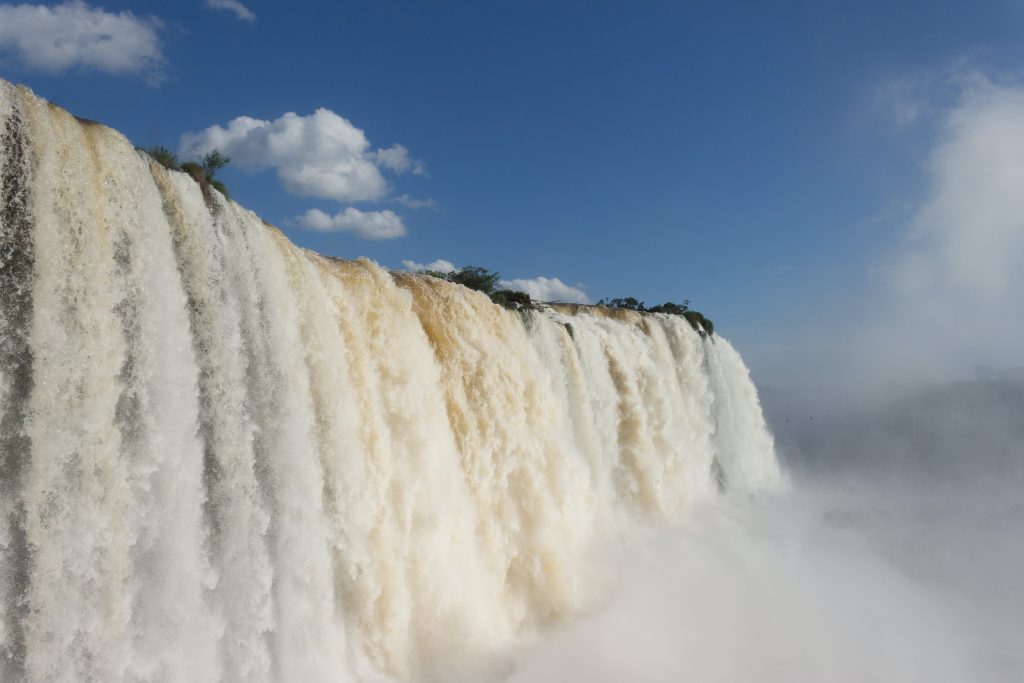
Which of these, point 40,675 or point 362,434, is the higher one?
point 362,434

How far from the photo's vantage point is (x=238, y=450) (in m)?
6.47

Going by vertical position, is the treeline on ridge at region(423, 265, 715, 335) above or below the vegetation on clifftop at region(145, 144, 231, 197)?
above

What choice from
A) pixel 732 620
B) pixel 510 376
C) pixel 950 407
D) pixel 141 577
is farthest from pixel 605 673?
pixel 950 407

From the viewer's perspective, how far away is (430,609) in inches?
327

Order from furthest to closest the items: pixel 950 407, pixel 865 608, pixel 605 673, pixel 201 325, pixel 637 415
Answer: pixel 950 407
pixel 637 415
pixel 865 608
pixel 605 673
pixel 201 325

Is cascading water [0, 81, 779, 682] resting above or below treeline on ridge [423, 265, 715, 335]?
below

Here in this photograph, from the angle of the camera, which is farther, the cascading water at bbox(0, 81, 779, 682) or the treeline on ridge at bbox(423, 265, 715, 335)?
the treeline on ridge at bbox(423, 265, 715, 335)

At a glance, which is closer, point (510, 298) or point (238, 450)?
point (238, 450)

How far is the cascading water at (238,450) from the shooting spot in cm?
507

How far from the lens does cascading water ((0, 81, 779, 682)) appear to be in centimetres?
507

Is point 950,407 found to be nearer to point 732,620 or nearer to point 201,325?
point 732,620

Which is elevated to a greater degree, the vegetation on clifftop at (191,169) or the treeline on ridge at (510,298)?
the treeline on ridge at (510,298)

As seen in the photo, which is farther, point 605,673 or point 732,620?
point 732,620

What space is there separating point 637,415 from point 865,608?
17.8 feet
